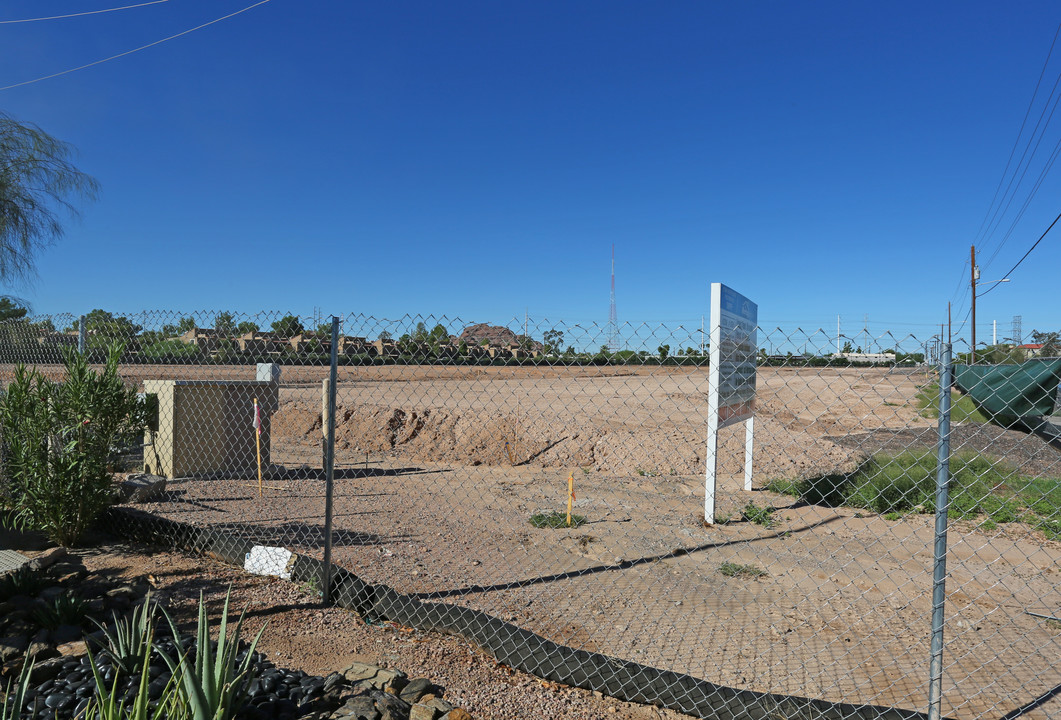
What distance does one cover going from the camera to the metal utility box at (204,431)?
8.88 m

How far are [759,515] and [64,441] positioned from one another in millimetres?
6799

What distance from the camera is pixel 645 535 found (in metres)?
6.52

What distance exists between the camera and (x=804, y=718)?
279 centimetres

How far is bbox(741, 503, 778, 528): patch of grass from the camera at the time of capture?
23.2ft

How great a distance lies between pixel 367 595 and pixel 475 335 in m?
1.80

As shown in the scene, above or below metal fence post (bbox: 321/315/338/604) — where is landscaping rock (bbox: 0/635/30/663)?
below

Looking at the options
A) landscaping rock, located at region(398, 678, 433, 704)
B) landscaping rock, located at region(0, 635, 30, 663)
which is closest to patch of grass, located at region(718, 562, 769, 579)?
landscaping rock, located at region(398, 678, 433, 704)

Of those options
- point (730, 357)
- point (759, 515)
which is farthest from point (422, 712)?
point (759, 515)

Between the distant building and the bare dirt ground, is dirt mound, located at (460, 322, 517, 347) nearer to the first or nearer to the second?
the bare dirt ground

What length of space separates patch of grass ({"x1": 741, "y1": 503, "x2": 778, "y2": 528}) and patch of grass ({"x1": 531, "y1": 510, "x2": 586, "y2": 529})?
73.4 inches

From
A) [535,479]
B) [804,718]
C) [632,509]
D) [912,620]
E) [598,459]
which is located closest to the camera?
[804,718]

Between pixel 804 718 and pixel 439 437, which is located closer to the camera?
pixel 804 718

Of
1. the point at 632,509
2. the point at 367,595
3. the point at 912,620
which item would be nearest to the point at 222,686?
the point at 367,595

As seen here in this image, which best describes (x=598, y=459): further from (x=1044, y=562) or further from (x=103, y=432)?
(x=103, y=432)
